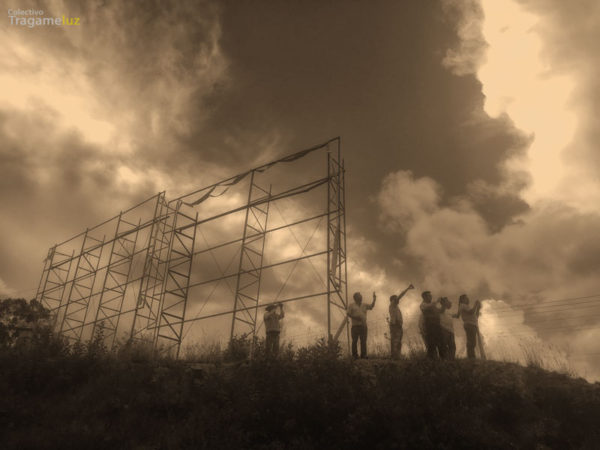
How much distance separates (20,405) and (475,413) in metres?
8.97

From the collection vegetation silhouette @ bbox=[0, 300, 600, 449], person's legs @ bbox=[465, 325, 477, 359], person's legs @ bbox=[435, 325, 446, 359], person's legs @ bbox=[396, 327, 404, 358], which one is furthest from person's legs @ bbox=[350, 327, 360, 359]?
Result: person's legs @ bbox=[465, 325, 477, 359]

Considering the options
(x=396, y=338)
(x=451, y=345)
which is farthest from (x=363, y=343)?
(x=451, y=345)

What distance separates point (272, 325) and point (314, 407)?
3338mm

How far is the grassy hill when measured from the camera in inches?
305

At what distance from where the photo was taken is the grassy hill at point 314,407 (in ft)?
25.4

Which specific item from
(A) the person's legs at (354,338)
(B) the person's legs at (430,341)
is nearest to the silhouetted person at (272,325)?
(A) the person's legs at (354,338)

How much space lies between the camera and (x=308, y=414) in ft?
27.3

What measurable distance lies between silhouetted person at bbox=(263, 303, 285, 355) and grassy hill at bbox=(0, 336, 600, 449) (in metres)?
1.08

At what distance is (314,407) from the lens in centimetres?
837

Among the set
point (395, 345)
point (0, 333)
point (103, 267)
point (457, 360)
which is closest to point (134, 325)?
point (103, 267)

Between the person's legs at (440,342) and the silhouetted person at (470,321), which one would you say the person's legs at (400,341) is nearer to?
the person's legs at (440,342)

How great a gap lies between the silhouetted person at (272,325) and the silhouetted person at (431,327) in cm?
356

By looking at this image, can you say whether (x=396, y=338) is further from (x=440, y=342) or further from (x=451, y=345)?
(x=451, y=345)

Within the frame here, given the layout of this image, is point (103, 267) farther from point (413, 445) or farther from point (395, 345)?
point (413, 445)
